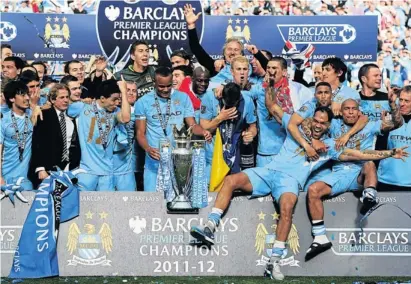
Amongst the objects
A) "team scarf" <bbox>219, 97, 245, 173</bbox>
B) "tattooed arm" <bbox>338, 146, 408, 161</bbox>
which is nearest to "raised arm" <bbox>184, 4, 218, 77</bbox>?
"team scarf" <bbox>219, 97, 245, 173</bbox>

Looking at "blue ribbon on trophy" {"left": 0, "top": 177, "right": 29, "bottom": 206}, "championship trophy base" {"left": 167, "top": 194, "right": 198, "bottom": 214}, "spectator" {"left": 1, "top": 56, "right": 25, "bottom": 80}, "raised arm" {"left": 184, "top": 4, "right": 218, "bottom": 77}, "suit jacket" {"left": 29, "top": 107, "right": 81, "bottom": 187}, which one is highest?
"raised arm" {"left": 184, "top": 4, "right": 218, "bottom": 77}

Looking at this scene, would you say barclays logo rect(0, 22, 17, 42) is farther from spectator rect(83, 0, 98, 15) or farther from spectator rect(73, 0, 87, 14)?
Answer: spectator rect(83, 0, 98, 15)

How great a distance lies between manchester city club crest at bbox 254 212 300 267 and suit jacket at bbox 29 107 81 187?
232 cm

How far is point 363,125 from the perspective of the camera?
394 inches

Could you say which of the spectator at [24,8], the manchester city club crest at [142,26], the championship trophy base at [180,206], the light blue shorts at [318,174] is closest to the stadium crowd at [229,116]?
the light blue shorts at [318,174]

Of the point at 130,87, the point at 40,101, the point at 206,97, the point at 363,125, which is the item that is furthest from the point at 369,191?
the point at 40,101

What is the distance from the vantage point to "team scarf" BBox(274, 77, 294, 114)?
33.7ft

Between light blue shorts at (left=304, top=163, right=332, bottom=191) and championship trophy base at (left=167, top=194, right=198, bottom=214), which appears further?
light blue shorts at (left=304, top=163, right=332, bottom=191)

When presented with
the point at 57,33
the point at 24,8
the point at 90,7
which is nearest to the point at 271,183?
the point at 90,7

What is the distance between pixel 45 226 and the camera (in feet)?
30.8

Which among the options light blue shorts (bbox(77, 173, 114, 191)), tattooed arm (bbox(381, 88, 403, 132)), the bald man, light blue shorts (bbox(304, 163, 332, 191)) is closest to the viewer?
the bald man

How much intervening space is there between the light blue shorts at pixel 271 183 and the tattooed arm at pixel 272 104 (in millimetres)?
877

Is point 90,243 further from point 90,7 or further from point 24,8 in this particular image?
point 24,8

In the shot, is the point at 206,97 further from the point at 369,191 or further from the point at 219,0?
Answer: the point at 369,191
